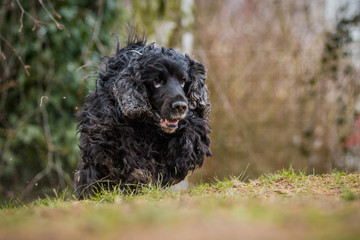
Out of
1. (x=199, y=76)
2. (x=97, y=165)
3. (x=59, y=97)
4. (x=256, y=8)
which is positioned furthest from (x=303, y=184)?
(x=256, y=8)

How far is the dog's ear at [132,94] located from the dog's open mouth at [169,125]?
180 millimetres

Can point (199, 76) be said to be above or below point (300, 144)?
above

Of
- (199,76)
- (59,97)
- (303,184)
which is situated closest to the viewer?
(303,184)

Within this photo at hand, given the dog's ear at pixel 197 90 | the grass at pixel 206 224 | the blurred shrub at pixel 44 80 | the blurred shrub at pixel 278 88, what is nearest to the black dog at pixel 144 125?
the dog's ear at pixel 197 90

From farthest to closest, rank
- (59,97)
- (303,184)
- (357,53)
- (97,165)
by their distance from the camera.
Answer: (357,53) → (59,97) → (97,165) → (303,184)

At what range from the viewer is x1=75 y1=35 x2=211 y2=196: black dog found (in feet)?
12.4

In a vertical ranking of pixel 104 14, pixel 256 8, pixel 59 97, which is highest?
pixel 256 8

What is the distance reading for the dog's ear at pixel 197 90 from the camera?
410cm

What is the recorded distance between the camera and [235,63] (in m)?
7.74

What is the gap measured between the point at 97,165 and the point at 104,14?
141 inches

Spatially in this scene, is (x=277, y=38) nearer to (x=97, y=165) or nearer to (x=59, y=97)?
(x=59, y=97)

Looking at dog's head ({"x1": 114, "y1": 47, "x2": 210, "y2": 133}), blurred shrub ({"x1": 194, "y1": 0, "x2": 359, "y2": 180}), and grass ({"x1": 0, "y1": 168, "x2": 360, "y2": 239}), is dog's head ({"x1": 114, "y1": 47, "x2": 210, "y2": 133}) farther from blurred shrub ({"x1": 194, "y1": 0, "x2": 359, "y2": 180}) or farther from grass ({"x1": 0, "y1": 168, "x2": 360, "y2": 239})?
blurred shrub ({"x1": 194, "y1": 0, "x2": 359, "y2": 180})

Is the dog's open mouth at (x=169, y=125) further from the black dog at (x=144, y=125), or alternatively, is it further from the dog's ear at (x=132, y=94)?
the dog's ear at (x=132, y=94)

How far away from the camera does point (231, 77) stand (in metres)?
7.72
